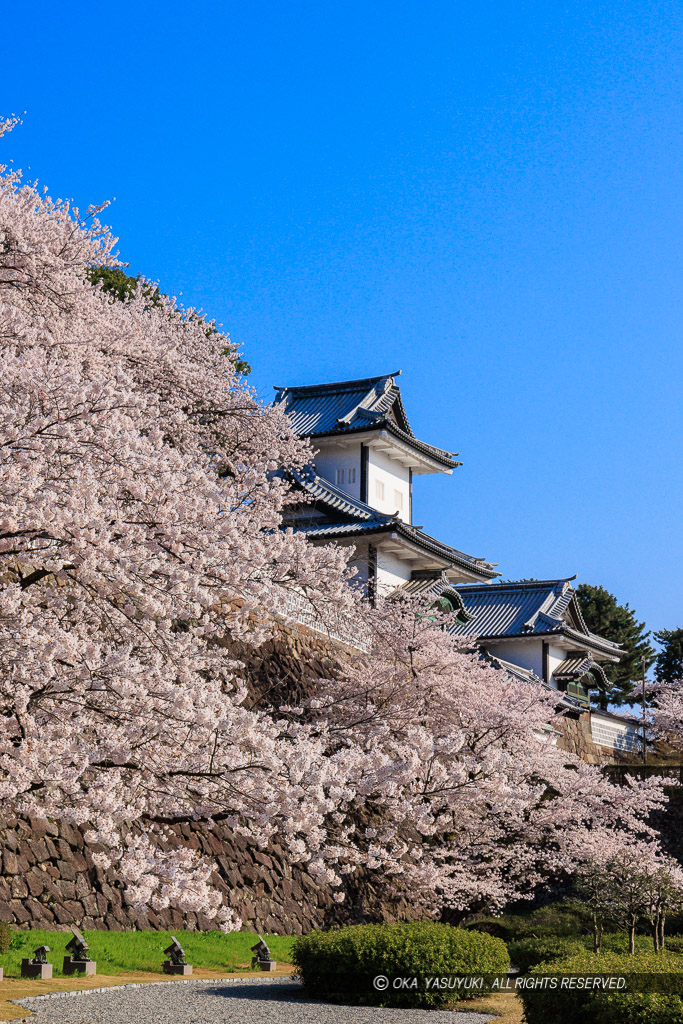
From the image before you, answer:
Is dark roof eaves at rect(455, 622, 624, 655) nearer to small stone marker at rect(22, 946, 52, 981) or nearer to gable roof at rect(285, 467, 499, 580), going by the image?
Answer: gable roof at rect(285, 467, 499, 580)

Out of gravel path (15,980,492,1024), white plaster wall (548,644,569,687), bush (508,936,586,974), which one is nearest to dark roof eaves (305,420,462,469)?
white plaster wall (548,644,569,687)

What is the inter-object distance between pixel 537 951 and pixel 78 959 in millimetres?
7270

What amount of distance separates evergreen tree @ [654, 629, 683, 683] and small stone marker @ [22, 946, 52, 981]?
52.5m

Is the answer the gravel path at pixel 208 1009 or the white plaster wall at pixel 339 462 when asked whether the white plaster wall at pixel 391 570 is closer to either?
the white plaster wall at pixel 339 462

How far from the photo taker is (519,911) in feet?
84.3

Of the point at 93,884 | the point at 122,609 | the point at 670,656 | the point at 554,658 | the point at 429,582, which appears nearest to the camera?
the point at 122,609

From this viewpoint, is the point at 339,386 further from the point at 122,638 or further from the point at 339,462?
the point at 122,638

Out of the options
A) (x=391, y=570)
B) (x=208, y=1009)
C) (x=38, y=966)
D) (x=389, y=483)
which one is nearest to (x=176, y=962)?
(x=38, y=966)

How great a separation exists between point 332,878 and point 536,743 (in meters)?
12.1

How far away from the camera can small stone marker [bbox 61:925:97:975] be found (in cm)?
1074

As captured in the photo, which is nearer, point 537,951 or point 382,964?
point 382,964

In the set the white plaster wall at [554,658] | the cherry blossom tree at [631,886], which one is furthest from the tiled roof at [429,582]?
the cherry blossom tree at [631,886]

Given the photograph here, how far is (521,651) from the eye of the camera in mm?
41062

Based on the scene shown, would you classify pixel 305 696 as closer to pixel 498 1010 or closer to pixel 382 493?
pixel 498 1010
